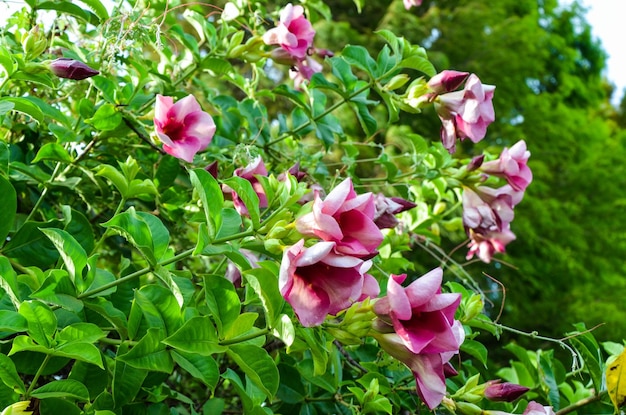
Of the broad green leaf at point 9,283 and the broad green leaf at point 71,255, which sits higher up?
the broad green leaf at point 71,255

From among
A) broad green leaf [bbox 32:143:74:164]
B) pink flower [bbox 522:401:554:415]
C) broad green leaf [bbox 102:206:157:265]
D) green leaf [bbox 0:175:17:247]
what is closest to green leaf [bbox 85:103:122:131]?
broad green leaf [bbox 32:143:74:164]

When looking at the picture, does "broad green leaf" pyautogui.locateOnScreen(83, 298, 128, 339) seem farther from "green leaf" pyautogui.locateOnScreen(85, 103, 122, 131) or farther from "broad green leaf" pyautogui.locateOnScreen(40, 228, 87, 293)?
"green leaf" pyautogui.locateOnScreen(85, 103, 122, 131)

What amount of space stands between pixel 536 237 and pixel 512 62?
7.28 feet

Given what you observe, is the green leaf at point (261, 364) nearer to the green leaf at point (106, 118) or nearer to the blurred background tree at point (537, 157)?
the green leaf at point (106, 118)

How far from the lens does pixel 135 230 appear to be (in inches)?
26.8

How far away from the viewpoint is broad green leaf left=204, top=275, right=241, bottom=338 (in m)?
0.66

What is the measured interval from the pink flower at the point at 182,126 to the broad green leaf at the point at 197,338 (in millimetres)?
308

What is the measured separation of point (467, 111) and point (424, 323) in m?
0.49

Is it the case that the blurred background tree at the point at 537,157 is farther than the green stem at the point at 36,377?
Yes

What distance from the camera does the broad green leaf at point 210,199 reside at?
670mm

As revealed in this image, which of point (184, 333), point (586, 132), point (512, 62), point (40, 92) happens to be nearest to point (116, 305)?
point (184, 333)

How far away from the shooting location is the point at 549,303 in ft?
22.2

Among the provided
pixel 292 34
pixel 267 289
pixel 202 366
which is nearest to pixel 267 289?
pixel 267 289

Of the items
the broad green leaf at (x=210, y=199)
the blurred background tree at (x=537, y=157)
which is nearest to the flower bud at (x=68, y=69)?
the broad green leaf at (x=210, y=199)
